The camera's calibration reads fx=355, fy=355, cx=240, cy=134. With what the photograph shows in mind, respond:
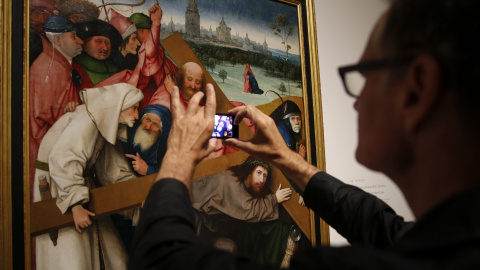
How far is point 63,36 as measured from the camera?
1.05 meters

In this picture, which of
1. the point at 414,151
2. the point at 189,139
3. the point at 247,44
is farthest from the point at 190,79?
the point at 414,151

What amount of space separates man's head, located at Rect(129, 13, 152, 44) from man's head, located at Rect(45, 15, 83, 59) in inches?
7.3

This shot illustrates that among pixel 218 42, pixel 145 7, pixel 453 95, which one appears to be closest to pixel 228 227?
pixel 218 42

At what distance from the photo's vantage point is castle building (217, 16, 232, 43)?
1.33 metres

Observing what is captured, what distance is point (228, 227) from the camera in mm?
1264

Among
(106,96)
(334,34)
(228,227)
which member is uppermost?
(334,34)

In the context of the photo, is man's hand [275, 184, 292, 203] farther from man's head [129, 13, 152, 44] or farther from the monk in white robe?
man's head [129, 13, 152, 44]

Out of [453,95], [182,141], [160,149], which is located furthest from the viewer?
[160,149]

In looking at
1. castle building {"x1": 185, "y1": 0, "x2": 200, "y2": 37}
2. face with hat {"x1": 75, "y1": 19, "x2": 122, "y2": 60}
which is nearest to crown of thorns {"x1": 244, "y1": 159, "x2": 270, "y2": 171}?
castle building {"x1": 185, "y1": 0, "x2": 200, "y2": 37}

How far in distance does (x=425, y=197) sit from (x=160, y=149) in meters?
0.83

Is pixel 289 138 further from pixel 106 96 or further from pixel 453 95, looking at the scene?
pixel 453 95

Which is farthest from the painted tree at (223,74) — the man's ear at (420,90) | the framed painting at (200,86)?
the man's ear at (420,90)

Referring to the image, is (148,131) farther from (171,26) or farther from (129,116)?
(171,26)

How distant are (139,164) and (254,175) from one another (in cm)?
43
